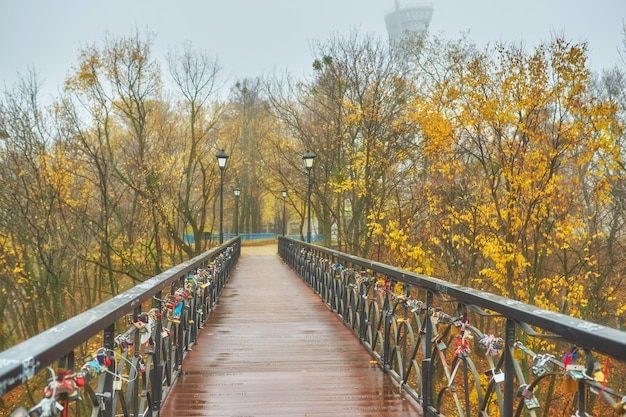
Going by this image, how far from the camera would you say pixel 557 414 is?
55.5 feet

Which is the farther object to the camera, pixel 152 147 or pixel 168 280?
pixel 152 147

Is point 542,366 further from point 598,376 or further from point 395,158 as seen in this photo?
point 395,158

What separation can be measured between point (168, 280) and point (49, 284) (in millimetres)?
15653

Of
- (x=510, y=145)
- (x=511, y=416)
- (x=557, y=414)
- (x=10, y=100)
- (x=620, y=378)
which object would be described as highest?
(x=10, y=100)

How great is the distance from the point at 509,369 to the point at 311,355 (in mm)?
3732

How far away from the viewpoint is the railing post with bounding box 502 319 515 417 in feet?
8.46

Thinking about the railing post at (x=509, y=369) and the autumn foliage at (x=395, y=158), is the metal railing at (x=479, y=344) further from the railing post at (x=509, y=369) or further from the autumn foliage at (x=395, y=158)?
the autumn foliage at (x=395, y=158)

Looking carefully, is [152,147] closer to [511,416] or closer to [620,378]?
[620,378]

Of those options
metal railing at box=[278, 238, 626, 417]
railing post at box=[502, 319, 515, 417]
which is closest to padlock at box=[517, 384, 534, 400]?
metal railing at box=[278, 238, 626, 417]

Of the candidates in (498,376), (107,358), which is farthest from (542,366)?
(107,358)

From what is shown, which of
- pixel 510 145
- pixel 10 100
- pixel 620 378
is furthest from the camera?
pixel 10 100

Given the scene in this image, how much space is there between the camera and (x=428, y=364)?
4.02 metres

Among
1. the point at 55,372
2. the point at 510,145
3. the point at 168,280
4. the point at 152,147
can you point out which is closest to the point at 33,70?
the point at 152,147

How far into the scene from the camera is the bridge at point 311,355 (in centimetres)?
199
